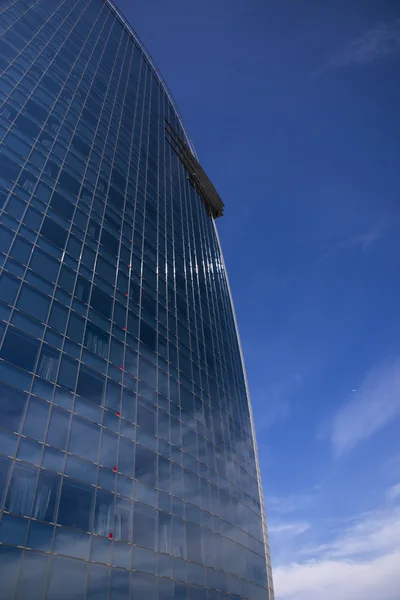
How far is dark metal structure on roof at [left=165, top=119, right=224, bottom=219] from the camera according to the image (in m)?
69.2

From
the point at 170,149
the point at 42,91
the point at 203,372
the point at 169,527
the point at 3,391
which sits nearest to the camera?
the point at 3,391

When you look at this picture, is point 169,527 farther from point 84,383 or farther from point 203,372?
point 203,372

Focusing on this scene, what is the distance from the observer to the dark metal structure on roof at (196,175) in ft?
227

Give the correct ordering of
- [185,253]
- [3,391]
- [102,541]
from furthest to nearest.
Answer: [185,253]
[102,541]
[3,391]

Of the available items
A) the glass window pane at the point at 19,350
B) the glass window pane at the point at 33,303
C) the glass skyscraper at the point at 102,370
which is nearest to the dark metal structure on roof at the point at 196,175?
the glass skyscraper at the point at 102,370

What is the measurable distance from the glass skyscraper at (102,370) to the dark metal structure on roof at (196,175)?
55.8 ft

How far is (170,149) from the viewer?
64.8 meters

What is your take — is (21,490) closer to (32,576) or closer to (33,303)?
(32,576)

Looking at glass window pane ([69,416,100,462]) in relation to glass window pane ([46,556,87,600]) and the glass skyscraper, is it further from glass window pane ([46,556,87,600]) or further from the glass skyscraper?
glass window pane ([46,556,87,600])

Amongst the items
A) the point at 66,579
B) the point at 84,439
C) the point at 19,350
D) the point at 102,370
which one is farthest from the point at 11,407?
the point at 66,579

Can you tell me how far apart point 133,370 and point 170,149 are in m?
47.0

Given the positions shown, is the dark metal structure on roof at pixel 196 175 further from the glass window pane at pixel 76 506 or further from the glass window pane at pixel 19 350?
the glass window pane at pixel 76 506

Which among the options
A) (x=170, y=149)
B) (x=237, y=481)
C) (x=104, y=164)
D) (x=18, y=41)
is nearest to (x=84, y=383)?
(x=237, y=481)

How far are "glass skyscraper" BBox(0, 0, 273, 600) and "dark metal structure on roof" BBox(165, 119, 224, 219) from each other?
55.8ft
